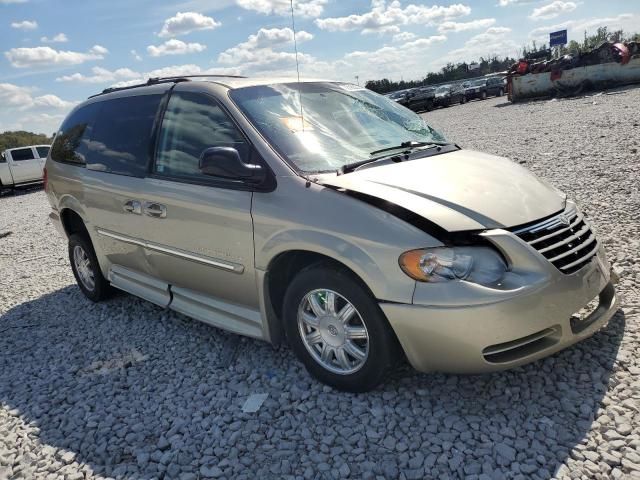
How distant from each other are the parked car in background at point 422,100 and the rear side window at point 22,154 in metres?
20.4

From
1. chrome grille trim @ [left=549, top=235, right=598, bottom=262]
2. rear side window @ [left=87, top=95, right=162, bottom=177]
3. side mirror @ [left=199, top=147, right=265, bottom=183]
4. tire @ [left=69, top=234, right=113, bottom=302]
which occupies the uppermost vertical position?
rear side window @ [left=87, top=95, right=162, bottom=177]

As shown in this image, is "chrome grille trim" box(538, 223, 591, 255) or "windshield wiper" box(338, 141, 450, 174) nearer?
"chrome grille trim" box(538, 223, 591, 255)

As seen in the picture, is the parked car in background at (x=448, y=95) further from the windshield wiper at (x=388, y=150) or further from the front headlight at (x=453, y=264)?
the front headlight at (x=453, y=264)

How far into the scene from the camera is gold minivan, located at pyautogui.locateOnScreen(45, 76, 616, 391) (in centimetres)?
258

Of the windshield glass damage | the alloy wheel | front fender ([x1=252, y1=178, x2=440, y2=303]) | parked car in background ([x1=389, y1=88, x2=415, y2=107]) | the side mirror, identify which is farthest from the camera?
parked car in background ([x1=389, y1=88, x2=415, y2=107])

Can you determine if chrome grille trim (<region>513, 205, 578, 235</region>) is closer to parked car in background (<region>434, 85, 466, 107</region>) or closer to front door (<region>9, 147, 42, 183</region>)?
front door (<region>9, 147, 42, 183</region>)

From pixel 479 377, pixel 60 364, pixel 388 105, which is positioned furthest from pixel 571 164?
pixel 60 364

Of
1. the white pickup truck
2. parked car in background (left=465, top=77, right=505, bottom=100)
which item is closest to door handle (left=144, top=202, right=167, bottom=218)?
the white pickup truck

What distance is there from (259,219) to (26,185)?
20.4m

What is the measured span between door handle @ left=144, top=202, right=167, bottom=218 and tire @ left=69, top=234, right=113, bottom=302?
137 cm

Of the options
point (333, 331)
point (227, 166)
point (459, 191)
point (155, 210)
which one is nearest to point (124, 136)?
point (155, 210)

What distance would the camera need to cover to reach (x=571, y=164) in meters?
8.91

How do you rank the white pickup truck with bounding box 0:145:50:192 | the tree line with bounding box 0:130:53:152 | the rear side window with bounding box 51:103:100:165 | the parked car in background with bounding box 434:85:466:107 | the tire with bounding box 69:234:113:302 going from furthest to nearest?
the tree line with bounding box 0:130:53:152 → the parked car in background with bounding box 434:85:466:107 → the white pickup truck with bounding box 0:145:50:192 → the tire with bounding box 69:234:113:302 → the rear side window with bounding box 51:103:100:165

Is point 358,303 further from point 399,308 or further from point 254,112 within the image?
point 254,112
